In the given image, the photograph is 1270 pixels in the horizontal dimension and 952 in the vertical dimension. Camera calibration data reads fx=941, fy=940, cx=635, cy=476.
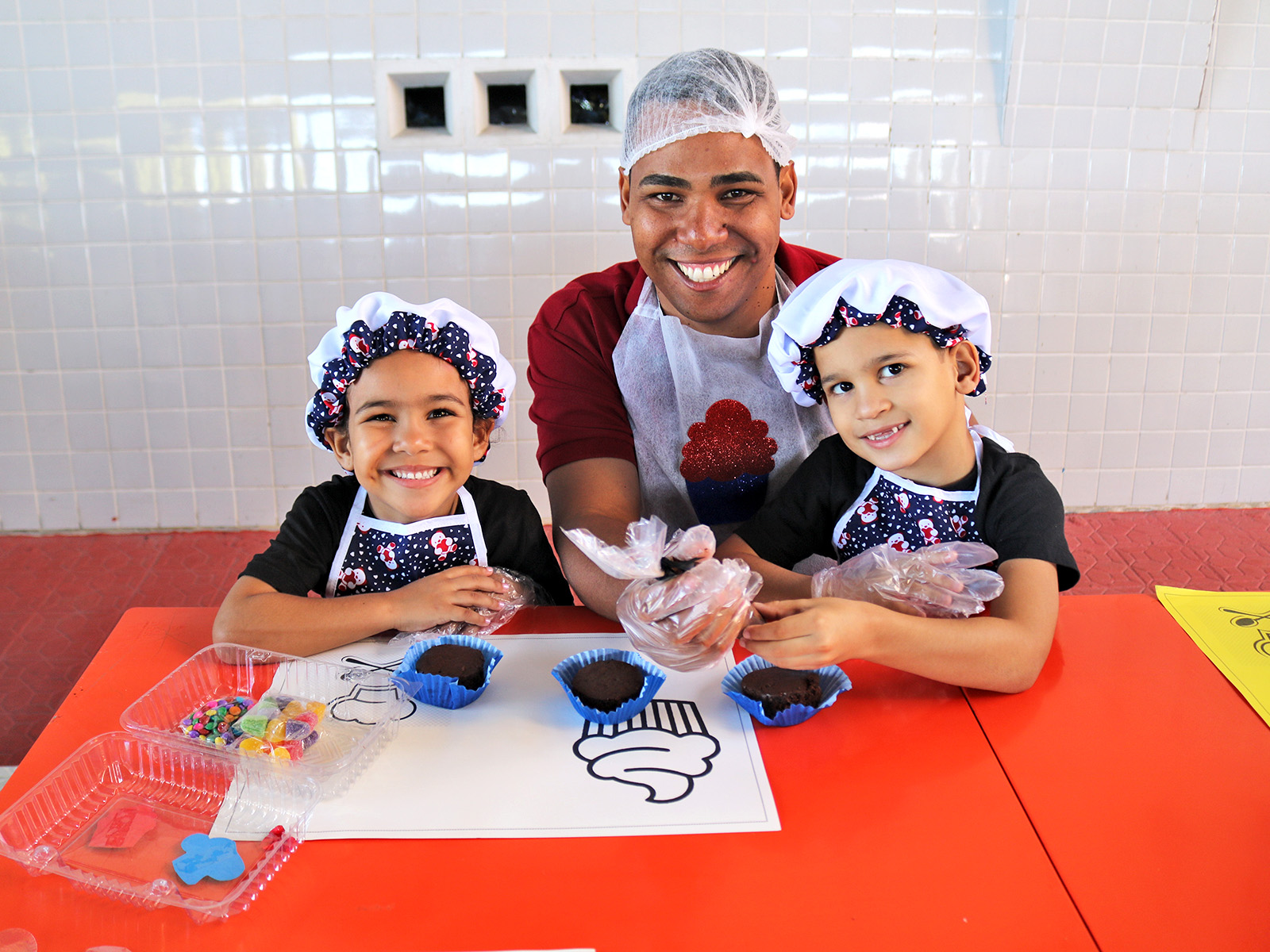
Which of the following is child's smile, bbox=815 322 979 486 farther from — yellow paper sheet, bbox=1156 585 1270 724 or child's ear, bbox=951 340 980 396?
yellow paper sheet, bbox=1156 585 1270 724

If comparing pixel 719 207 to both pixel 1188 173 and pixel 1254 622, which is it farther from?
pixel 1188 173

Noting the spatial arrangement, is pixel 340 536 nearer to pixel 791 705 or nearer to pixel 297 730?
pixel 297 730

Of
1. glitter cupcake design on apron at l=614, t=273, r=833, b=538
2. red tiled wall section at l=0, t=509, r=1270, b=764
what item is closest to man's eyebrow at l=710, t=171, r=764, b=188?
glitter cupcake design on apron at l=614, t=273, r=833, b=538

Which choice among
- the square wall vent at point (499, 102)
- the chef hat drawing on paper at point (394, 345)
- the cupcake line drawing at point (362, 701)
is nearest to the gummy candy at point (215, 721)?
the cupcake line drawing at point (362, 701)

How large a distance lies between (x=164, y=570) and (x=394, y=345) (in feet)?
Result: 8.03

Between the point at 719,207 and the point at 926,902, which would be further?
the point at 719,207

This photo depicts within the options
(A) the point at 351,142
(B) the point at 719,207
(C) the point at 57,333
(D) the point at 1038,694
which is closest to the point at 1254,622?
(D) the point at 1038,694

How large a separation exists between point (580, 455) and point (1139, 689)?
1.05m

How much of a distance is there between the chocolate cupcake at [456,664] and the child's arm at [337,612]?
17cm

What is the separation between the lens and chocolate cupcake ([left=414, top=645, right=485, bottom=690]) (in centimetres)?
128

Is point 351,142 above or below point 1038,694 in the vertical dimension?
above

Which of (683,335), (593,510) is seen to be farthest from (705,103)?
(593,510)

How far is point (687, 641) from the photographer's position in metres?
1.32

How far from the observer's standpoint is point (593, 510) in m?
1.79
